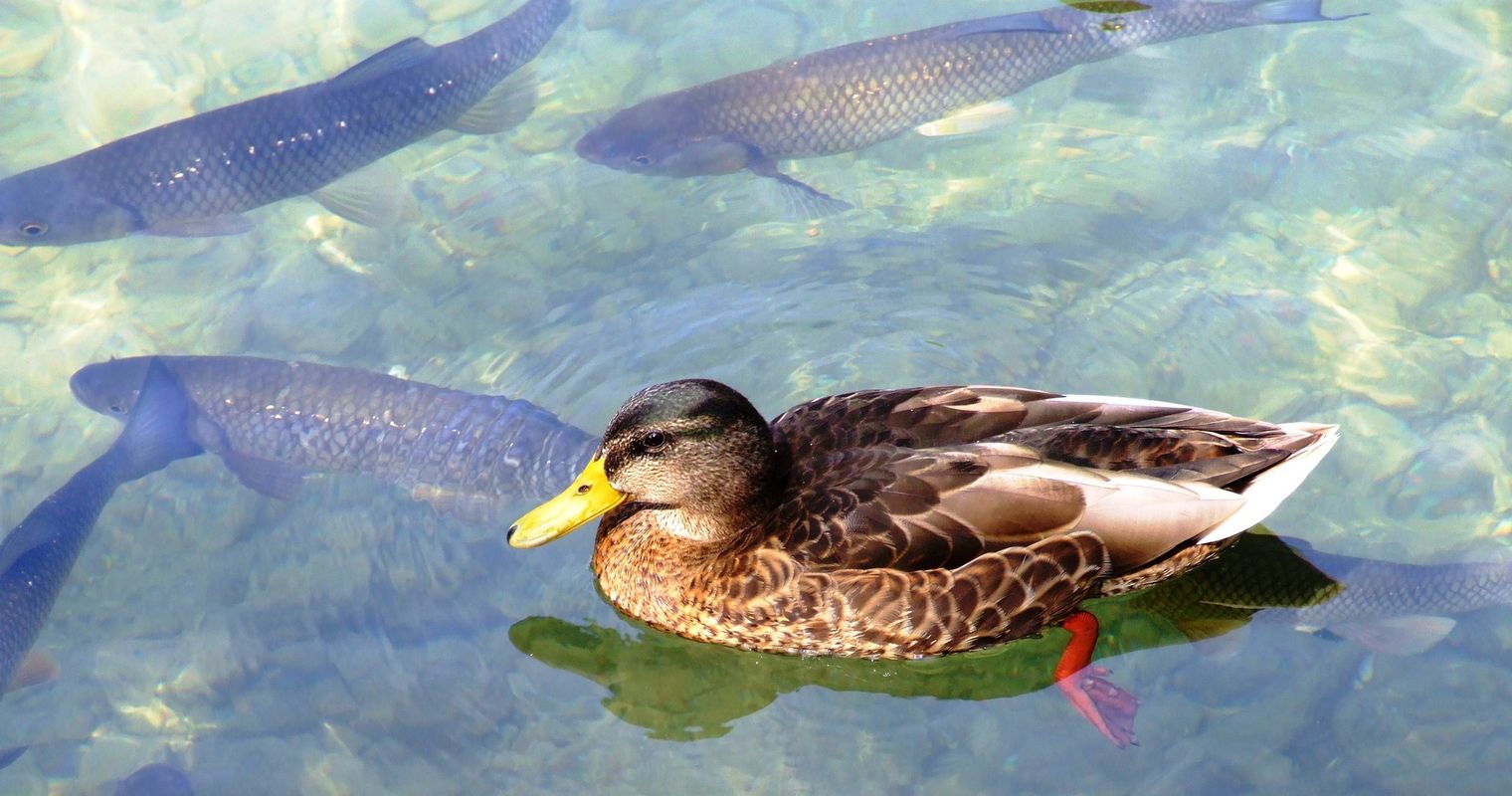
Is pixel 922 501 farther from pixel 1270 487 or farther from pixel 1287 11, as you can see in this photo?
pixel 1287 11

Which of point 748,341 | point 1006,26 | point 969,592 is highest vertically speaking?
point 1006,26

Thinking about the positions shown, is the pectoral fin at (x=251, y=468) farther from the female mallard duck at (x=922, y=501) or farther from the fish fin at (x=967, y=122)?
the fish fin at (x=967, y=122)

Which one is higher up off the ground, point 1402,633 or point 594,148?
point 594,148

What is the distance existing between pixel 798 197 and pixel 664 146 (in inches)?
31.6

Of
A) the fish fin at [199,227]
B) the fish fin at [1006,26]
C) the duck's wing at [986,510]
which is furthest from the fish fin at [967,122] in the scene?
the fish fin at [199,227]

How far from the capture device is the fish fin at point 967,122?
729 centimetres

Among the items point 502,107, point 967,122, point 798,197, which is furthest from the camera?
point 502,107

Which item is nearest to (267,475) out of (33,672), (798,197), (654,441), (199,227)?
(33,672)

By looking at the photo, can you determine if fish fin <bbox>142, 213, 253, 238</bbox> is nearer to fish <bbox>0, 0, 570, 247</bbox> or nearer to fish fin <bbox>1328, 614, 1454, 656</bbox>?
fish <bbox>0, 0, 570, 247</bbox>

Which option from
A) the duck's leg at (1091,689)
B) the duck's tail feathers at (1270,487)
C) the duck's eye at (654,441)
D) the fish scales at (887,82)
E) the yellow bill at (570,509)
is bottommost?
the duck's leg at (1091,689)

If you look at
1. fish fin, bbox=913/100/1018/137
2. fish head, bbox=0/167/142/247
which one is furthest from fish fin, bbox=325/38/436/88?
fish fin, bbox=913/100/1018/137

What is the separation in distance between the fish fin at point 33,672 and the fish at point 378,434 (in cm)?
109

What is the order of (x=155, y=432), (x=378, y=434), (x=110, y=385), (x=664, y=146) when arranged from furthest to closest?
(x=664, y=146) → (x=110, y=385) → (x=155, y=432) → (x=378, y=434)

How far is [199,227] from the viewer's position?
22.2 feet
